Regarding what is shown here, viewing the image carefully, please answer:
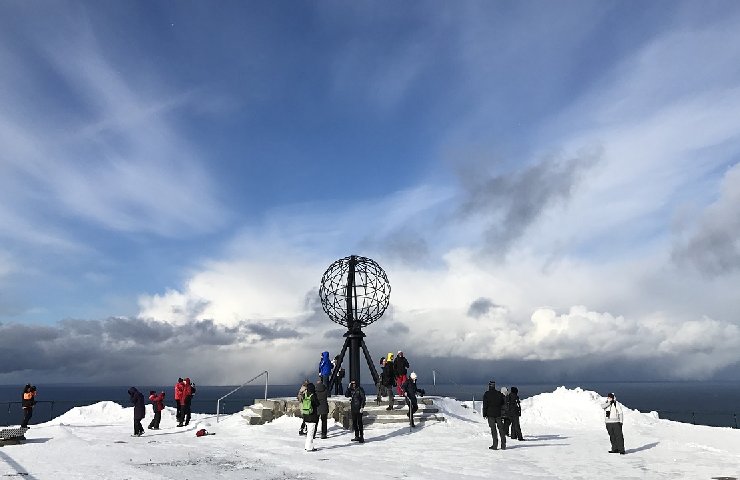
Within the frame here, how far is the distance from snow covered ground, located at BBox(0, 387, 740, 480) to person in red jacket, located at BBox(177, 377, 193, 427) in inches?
17.4

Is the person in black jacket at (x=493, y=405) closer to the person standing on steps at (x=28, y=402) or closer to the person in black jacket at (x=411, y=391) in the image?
the person in black jacket at (x=411, y=391)

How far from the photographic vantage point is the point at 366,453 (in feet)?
42.4

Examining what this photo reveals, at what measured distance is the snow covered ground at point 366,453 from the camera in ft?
34.2

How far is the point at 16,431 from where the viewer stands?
1417 centimetres

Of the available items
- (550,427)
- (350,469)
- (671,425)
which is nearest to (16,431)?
(350,469)

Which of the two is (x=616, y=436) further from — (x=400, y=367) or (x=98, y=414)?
(x=98, y=414)

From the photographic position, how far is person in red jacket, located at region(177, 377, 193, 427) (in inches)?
742

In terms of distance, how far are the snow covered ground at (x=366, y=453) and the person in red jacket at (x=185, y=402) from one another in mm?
441

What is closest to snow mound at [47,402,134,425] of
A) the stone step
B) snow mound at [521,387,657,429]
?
the stone step

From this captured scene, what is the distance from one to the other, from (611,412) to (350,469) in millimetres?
7040

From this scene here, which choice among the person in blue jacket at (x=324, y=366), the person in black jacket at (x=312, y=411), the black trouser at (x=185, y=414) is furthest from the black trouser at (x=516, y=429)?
the black trouser at (x=185, y=414)

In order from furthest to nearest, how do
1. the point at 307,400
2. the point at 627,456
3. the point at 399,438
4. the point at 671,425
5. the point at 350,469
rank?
the point at 671,425 < the point at 399,438 < the point at 307,400 < the point at 627,456 < the point at 350,469

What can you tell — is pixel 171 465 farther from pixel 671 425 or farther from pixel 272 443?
pixel 671 425

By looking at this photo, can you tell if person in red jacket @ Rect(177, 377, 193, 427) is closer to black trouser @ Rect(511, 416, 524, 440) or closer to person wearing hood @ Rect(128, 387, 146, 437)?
person wearing hood @ Rect(128, 387, 146, 437)
